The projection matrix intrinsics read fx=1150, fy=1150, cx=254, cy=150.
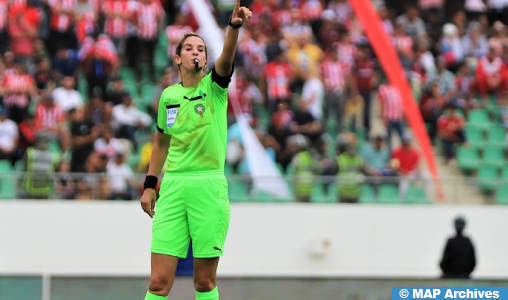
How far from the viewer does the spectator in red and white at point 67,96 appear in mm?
16062

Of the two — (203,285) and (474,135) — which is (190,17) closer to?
(474,135)

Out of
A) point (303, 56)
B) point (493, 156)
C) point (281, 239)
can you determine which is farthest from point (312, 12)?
point (281, 239)

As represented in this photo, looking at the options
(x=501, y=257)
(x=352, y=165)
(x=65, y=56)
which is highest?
→ (x=65, y=56)

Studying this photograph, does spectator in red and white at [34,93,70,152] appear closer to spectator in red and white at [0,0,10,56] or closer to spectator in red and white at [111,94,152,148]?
spectator in red and white at [111,94,152,148]

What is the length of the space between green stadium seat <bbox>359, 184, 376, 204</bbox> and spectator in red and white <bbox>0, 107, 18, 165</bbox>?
4807mm

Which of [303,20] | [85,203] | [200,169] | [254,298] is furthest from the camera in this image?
[303,20]

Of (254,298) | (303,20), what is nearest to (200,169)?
(254,298)

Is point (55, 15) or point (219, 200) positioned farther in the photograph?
point (55, 15)

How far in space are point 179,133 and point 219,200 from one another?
1.62ft

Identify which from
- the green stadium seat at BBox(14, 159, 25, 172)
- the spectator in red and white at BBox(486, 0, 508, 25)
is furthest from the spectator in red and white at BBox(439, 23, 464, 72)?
the green stadium seat at BBox(14, 159, 25, 172)

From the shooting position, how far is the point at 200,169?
7254mm

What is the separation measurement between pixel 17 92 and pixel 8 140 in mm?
890

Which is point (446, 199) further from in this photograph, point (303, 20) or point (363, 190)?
point (303, 20)

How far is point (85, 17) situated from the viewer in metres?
17.5
